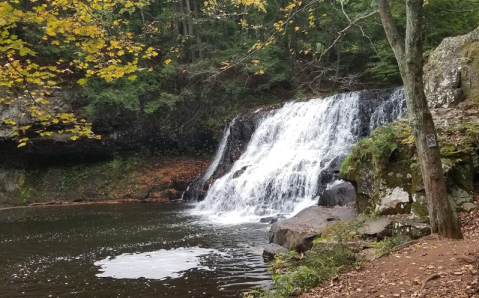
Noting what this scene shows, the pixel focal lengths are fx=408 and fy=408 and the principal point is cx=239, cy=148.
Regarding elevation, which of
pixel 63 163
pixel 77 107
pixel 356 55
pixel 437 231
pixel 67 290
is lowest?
pixel 67 290

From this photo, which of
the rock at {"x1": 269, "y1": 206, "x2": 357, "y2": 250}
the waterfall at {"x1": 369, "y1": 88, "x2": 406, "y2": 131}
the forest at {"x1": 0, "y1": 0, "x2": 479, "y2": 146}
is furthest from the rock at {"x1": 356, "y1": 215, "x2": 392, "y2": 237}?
the forest at {"x1": 0, "y1": 0, "x2": 479, "y2": 146}

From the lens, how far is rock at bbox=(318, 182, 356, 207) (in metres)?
11.2

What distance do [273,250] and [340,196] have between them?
3470 millimetres

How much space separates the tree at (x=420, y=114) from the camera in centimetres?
534

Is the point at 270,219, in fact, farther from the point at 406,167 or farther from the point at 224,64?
the point at 224,64

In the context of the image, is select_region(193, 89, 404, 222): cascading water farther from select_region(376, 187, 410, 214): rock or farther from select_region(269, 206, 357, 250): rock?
select_region(376, 187, 410, 214): rock

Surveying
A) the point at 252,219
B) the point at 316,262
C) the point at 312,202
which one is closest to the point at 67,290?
the point at 316,262

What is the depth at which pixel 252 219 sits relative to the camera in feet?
44.1

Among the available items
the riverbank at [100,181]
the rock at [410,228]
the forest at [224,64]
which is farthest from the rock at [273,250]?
the riverbank at [100,181]

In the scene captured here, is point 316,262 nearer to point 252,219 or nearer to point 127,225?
point 252,219

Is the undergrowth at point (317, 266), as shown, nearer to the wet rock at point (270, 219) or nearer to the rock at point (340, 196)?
the rock at point (340, 196)

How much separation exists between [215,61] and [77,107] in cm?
721

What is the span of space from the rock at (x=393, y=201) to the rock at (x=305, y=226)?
45.7 inches

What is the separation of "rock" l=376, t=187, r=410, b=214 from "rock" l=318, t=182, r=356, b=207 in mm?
2813
